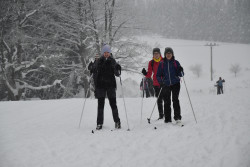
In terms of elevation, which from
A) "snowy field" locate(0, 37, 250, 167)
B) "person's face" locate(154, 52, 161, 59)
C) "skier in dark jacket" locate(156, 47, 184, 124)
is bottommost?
"snowy field" locate(0, 37, 250, 167)

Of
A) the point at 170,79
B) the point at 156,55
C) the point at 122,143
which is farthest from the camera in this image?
the point at 156,55

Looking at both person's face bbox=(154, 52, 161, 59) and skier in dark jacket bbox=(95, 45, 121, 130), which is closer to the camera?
skier in dark jacket bbox=(95, 45, 121, 130)

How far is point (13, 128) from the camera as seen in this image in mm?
5895

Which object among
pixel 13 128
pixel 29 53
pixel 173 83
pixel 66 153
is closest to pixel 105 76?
pixel 173 83

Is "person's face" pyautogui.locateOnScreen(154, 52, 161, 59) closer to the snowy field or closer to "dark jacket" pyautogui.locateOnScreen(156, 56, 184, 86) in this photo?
"dark jacket" pyautogui.locateOnScreen(156, 56, 184, 86)

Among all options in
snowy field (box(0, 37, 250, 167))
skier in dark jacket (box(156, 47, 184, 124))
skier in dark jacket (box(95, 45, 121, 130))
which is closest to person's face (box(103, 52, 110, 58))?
skier in dark jacket (box(95, 45, 121, 130))

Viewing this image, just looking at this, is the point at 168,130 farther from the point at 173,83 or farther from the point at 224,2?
the point at 224,2

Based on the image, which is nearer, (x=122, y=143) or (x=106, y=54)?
(x=122, y=143)

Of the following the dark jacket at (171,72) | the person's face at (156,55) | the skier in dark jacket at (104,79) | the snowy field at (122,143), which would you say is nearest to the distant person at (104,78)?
the skier in dark jacket at (104,79)

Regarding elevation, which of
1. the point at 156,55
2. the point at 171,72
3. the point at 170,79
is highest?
the point at 156,55


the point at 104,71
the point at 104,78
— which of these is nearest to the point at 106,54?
the point at 104,71

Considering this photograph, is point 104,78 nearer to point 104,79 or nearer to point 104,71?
point 104,79

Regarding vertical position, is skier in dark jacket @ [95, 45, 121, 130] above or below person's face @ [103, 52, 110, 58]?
below

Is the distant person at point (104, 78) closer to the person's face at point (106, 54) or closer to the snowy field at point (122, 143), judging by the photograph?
the person's face at point (106, 54)
